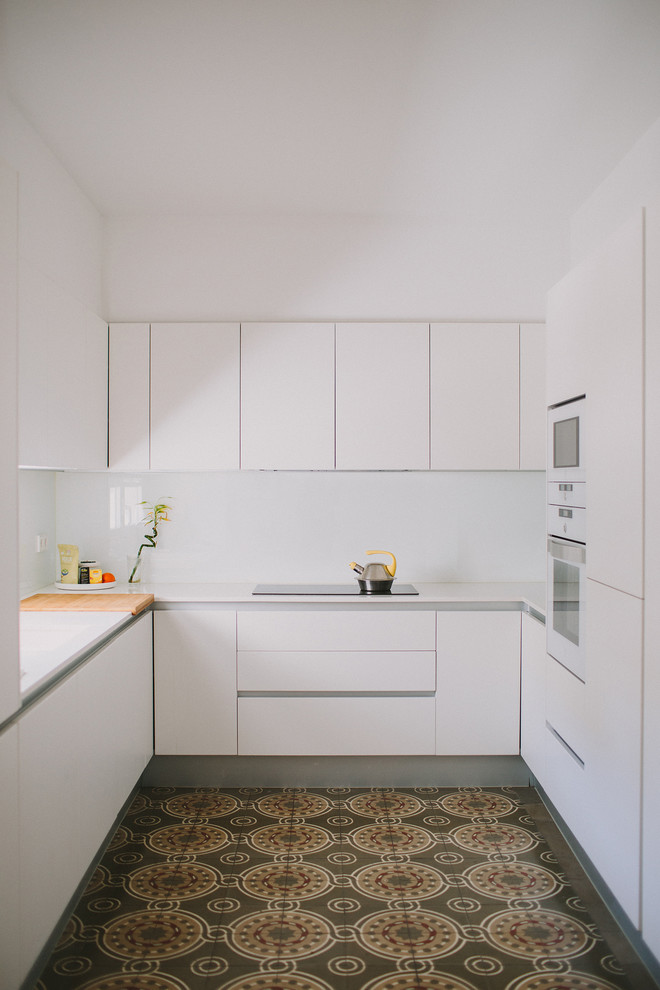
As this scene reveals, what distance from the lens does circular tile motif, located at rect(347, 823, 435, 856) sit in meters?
2.69

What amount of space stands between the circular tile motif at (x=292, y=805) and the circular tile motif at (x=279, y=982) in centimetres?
99

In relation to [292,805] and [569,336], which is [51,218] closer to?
[569,336]

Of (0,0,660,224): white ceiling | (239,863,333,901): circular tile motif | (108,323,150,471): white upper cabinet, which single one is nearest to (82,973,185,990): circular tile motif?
(239,863,333,901): circular tile motif

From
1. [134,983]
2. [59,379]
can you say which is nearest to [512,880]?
[134,983]

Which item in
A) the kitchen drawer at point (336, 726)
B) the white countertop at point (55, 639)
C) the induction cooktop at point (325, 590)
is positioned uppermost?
the induction cooktop at point (325, 590)

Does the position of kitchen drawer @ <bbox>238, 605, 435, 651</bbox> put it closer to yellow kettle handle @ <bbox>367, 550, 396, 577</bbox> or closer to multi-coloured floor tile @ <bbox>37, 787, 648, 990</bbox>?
yellow kettle handle @ <bbox>367, 550, 396, 577</bbox>

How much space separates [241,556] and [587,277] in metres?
2.23

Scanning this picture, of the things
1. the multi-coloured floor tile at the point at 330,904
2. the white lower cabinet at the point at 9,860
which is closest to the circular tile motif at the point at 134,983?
the multi-coloured floor tile at the point at 330,904

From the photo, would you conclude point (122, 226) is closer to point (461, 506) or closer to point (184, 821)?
point (461, 506)

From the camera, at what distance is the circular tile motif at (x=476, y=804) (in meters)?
3.01

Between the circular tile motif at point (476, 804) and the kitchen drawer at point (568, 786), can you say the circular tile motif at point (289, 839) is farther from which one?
the kitchen drawer at point (568, 786)

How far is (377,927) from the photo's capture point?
2.21 metres

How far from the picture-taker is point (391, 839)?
277cm

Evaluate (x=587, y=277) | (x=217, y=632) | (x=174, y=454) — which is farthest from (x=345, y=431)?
(x=587, y=277)
